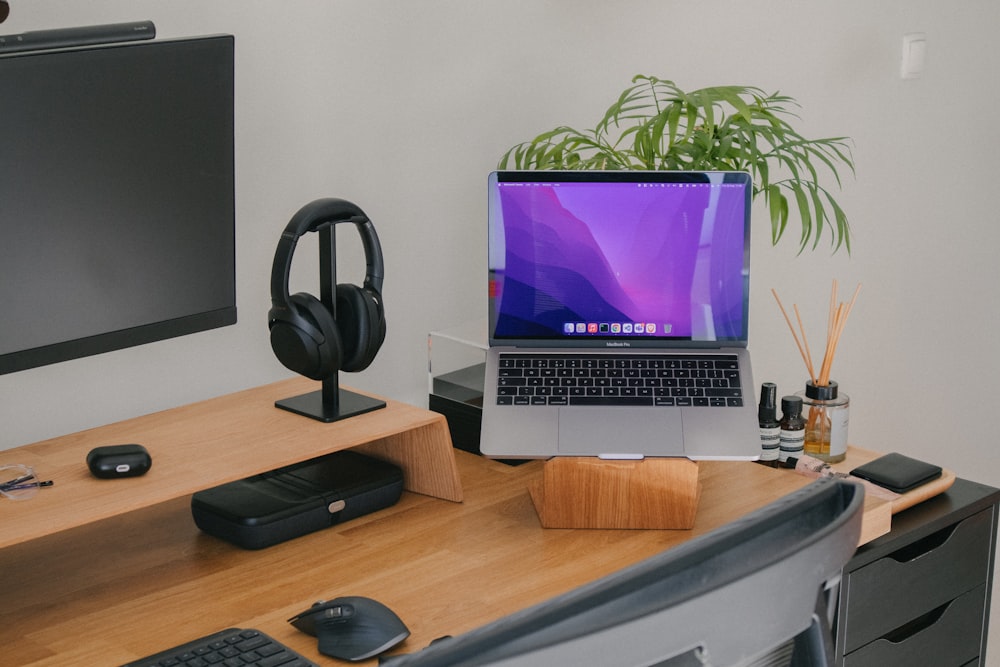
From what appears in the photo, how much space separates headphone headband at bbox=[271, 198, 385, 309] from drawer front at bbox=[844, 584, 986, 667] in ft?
2.64

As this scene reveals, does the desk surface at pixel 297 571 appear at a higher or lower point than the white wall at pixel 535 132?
lower

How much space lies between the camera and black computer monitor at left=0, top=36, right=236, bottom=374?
126 cm

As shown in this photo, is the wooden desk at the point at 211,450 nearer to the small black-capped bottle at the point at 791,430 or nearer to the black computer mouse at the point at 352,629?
the black computer mouse at the point at 352,629

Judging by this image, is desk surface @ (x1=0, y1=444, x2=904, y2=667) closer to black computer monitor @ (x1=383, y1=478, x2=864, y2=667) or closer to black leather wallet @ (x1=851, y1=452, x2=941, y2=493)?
black leather wallet @ (x1=851, y1=452, x2=941, y2=493)

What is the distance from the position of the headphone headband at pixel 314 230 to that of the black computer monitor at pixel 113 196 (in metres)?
0.06

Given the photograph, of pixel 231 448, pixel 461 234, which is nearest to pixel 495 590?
pixel 231 448

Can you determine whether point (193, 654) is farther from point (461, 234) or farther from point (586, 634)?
point (461, 234)

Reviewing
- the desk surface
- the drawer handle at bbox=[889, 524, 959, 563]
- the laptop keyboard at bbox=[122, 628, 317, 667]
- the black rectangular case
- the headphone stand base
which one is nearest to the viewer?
the laptop keyboard at bbox=[122, 628, 317, 667]

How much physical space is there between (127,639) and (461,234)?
3.26ft

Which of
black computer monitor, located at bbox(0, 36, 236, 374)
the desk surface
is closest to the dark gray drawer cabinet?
the desk surface

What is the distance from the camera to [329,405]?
1565mm

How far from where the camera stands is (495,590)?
1.33 metres

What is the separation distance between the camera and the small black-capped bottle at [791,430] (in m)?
1.74

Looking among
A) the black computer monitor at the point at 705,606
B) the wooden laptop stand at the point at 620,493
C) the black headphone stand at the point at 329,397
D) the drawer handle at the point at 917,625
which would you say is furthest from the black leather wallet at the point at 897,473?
the black computer monitor at the point at 705,606
